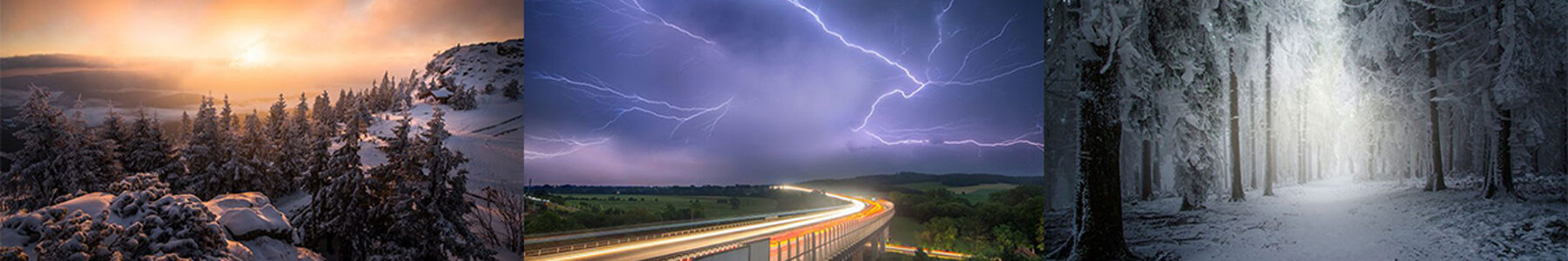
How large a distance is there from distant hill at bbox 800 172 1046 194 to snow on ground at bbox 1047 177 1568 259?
101cm

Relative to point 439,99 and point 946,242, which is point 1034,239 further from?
point 439,99

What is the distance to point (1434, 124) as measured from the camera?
4.67 metres

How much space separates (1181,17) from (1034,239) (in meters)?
1.75

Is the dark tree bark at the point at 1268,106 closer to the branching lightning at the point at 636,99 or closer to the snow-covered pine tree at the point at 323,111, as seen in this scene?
the branching lightning at the point at 636,99

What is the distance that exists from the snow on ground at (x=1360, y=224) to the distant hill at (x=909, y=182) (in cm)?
101

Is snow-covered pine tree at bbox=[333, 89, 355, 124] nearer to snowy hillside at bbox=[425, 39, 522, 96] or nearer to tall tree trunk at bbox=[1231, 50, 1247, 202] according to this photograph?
snowy hillside at bbox=[425, 39, 522, 96]

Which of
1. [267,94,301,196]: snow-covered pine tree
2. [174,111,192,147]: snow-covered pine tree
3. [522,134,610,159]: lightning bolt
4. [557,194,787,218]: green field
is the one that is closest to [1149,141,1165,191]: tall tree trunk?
[557,194,787,218]: green field

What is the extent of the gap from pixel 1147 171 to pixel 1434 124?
1.54 metres

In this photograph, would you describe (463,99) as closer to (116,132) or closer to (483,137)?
(483,137)

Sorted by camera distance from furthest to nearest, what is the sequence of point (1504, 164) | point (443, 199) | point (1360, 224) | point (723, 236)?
Answer: point (723, 236) → point (443, 199) → point (1360, 224) → point (1504, 164)

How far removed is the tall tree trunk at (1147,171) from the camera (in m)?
5.06

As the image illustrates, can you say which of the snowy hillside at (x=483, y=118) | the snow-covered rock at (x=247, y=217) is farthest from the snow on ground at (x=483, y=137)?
the snow-covered rock at (x=247, y=217)

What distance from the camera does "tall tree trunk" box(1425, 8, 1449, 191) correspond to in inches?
183

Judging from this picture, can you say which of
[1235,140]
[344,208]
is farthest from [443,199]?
[1235,140]
